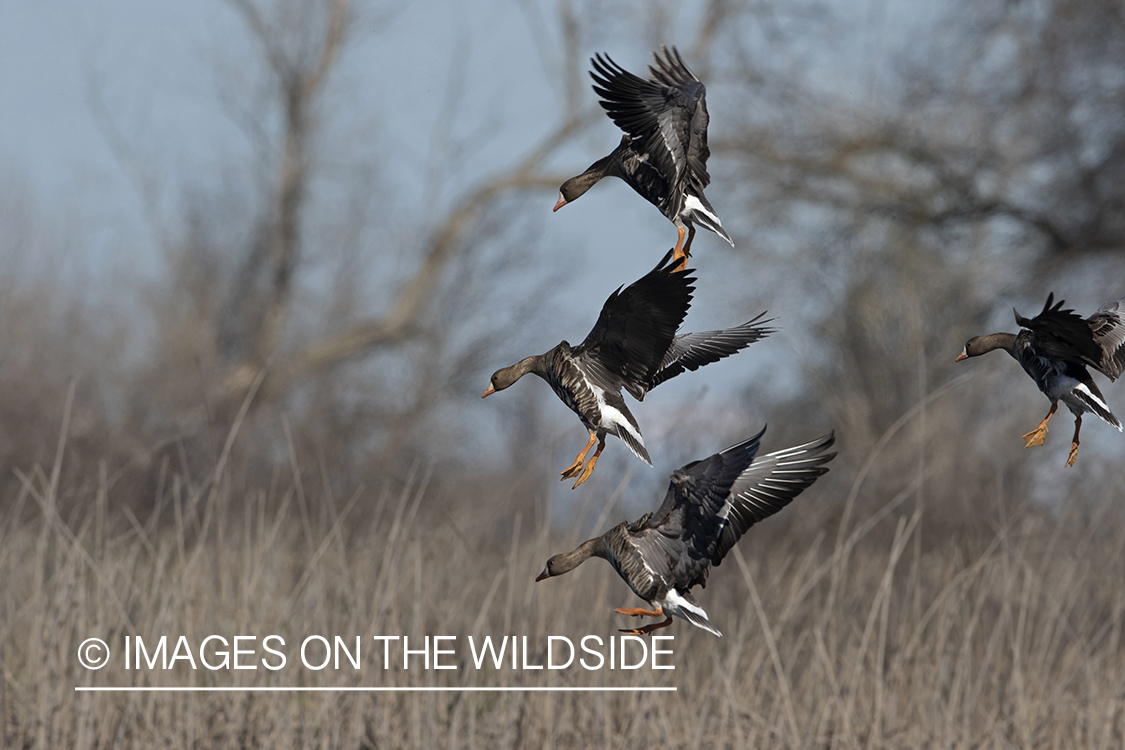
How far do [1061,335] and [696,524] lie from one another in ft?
0.81

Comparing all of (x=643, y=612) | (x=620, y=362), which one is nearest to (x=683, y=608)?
(x=643, y=612)

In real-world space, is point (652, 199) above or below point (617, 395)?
above

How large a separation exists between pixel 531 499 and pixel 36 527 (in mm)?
3893

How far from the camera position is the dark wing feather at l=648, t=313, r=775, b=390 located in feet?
2.21

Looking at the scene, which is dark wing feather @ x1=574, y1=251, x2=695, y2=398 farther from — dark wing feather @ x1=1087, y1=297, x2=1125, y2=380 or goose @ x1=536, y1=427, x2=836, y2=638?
dark wing feather @ x1=1087, y1=297, x2=1125, y2=380

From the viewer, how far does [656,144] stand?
0.71 meters

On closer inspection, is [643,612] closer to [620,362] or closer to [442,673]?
[620,362]

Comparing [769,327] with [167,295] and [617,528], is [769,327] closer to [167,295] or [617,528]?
[617,528]

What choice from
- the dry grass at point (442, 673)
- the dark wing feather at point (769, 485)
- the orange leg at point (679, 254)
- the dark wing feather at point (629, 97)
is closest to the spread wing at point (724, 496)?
the dark wing feather at point (769, 485)

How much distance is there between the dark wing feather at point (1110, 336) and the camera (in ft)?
2.13

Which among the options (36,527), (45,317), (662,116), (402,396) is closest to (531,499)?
(36,527)

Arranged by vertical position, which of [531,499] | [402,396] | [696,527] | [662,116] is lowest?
[696,527]

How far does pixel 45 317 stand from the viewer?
21500mm
